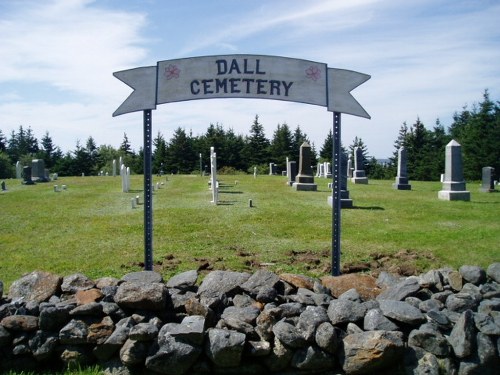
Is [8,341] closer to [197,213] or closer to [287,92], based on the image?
[287,92]

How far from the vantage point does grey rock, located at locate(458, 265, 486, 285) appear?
587 centimetres

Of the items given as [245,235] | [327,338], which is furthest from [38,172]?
[327,338]

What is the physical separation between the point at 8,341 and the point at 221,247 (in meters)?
5.80

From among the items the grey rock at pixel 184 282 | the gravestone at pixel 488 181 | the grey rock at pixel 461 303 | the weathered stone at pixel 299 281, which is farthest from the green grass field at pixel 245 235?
the gravestone at pixel 488 181

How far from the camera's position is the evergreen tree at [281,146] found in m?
63.4

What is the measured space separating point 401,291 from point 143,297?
2916 mm

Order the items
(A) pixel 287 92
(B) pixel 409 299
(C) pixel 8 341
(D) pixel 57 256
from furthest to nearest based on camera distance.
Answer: (D) pixel 57 256 → (A) pixel 287 92 → (B) pixel 409 299 → (C) pixel 8 341

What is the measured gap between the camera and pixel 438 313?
4.79 m

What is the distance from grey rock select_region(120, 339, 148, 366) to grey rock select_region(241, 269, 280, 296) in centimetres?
137

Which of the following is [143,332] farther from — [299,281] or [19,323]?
[299,281]

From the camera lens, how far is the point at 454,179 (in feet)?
64.5

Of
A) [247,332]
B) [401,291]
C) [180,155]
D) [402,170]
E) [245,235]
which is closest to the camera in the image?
[247,332]

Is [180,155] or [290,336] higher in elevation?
[180,155]

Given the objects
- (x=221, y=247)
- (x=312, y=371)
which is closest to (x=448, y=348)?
(x=312, y=371)
